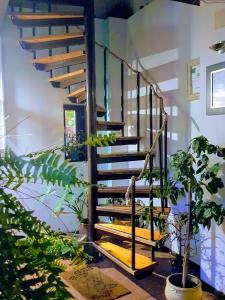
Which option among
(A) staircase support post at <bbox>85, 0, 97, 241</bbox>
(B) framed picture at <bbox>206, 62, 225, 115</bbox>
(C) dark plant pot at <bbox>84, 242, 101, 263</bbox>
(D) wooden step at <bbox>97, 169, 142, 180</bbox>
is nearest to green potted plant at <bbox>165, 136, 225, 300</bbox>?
(B) framed picture at <bbox>206, 62, 225, 115</bbox>

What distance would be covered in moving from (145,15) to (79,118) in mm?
1676

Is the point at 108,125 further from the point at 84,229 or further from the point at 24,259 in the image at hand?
the point at 24,259

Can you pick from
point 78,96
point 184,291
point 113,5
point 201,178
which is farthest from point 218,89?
point 113,5

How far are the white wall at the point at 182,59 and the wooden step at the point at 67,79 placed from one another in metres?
0.91

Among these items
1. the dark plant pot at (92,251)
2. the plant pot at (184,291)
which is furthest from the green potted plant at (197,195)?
the dark plant pot at (92,251)

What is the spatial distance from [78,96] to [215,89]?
1930 mm

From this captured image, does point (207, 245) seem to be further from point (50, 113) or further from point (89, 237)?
point (50, 113)

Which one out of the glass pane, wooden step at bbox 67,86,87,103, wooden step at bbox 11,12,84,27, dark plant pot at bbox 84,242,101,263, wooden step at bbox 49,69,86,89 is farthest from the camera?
wooden step at bbox 67,86,87,103

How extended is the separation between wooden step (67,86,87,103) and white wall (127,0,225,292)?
896 millimetres

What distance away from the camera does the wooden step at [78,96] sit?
150 inches

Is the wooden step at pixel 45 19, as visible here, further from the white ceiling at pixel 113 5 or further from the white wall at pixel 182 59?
the white wall at pixel 182 59

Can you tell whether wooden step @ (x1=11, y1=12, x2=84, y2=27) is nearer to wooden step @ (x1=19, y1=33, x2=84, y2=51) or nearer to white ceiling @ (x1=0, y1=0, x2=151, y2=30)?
wooden step @ (x1=19, y1=33, x2=84, y2=51)

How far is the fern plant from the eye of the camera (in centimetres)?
72

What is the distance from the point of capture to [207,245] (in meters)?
2.73
